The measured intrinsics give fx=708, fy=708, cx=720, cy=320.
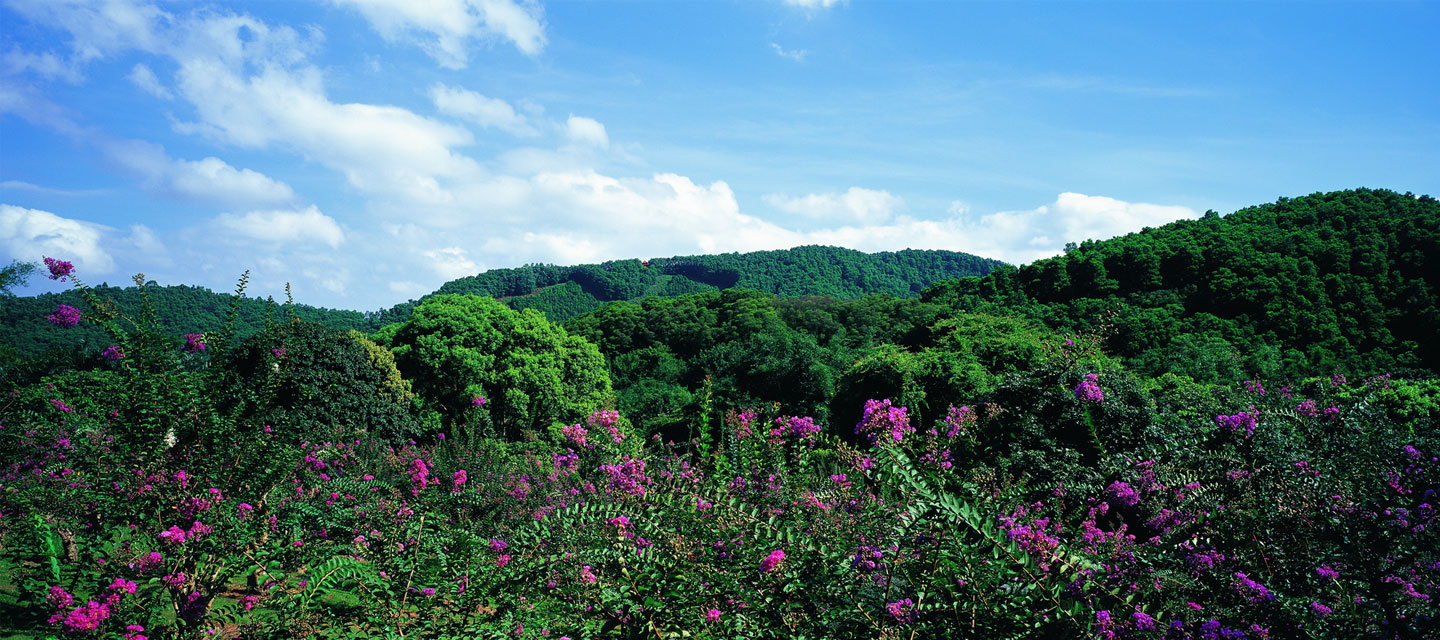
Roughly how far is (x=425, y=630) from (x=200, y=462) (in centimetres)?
195

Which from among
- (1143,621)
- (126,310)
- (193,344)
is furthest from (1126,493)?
(126,310)

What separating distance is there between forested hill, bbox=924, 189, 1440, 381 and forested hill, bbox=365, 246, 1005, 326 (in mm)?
44548

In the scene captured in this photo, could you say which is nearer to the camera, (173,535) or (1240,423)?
(173,535)

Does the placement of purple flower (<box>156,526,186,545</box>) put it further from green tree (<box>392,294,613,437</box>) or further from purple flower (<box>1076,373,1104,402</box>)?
green tree (<box>392,294,613,437</box>)

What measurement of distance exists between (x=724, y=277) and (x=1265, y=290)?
63773mm

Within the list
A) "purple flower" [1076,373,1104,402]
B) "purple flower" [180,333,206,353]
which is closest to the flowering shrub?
"purple flower" [180,333,206,353]

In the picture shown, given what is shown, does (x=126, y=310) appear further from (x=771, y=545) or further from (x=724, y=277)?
(x=724, y=277)

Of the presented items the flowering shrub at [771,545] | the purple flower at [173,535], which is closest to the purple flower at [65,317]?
the flowering shrub at [771,545]

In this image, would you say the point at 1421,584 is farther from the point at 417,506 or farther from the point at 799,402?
the point at 799,402

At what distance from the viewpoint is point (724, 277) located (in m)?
84.2

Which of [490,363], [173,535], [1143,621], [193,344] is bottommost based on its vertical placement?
[1143,621]

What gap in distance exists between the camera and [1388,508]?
102 inches

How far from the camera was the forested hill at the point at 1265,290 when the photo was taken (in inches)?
775

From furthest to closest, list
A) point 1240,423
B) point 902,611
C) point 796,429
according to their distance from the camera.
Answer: point 796,429 → point 1240,423 → point 902,611
